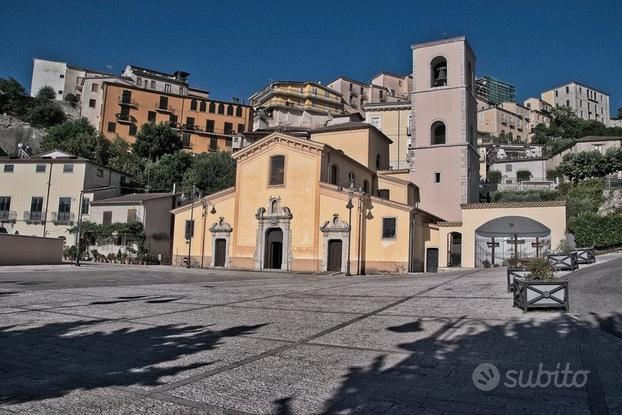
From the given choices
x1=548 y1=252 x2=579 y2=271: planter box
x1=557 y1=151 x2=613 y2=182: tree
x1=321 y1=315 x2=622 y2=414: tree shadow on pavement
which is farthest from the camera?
x1=557 y1=151 x2=613 y2=182: tree

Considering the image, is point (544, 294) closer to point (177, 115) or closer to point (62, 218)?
point (62, 218)

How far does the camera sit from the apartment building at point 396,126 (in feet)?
193

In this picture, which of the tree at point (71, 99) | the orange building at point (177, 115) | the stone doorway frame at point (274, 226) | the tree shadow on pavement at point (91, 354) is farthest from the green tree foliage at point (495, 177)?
the tree at point (71, 99)

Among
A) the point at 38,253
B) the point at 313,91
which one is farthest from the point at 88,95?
the point at 38,253

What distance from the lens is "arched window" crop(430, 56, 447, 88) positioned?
40.8 metres

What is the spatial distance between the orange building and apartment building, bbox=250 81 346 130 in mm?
4171

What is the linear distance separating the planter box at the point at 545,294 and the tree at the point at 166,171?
52830mm

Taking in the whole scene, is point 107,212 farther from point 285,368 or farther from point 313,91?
point 313,91

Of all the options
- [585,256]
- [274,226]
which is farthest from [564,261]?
[274,226]

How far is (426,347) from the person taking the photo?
23.7ft

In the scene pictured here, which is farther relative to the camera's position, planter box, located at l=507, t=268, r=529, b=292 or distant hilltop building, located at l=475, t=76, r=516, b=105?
distant hilltop building, located at l=475, t=76, r=516, b=105

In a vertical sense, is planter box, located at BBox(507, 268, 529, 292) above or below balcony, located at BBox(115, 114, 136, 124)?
below

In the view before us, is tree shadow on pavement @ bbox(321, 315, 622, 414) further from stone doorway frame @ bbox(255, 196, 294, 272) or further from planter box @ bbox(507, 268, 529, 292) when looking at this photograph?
stone doorway frame @ bbox(255, 196, 294, 272)

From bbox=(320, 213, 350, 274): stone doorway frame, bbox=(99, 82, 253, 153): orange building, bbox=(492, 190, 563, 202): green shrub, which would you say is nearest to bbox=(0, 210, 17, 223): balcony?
bbox=(99, 82, 253, 153): orange building
